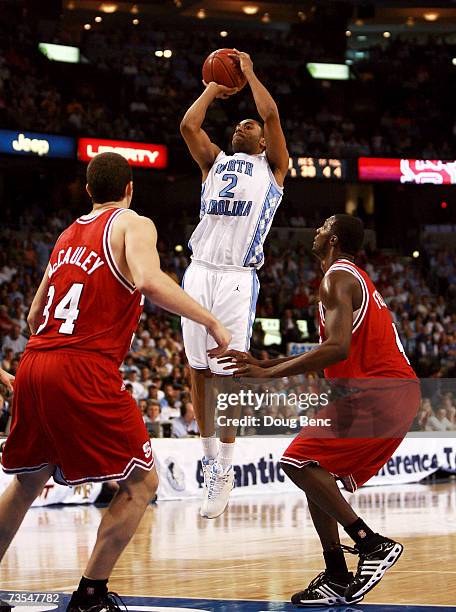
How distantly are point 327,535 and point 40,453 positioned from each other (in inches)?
86.0

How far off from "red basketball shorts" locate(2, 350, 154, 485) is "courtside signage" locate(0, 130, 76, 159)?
18566 millimetres

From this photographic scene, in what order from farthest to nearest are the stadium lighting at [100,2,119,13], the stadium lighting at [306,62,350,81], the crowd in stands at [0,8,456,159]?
the stadium lighting at [306,62,350,81]
the stadium lighting at [100,2,119,13]
the crowd in stands at [0,8,456,159]

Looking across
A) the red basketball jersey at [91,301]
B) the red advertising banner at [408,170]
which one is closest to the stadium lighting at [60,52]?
the red advertising banner at [408,170]

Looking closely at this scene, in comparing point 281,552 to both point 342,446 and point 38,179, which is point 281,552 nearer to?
point 342,446

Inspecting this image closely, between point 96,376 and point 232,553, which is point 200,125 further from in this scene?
point 232,553

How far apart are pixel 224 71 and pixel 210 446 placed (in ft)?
8.77

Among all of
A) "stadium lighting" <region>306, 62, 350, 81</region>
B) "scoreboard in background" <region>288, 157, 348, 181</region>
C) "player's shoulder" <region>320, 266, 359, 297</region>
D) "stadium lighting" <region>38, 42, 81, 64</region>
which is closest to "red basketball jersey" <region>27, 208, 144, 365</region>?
"player's shoulder" <region>320, 266, 359, 297</region>

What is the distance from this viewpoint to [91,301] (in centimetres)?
549

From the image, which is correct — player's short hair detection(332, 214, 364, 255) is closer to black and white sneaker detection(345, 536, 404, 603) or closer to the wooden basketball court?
black and white sneaker detection(345, 536, 404, 603)

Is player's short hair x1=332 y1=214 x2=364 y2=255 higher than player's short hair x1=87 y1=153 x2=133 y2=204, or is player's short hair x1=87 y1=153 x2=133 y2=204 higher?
player's short hair x1=87 y1=153 x2=133 y2=204

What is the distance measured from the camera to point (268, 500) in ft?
49.4

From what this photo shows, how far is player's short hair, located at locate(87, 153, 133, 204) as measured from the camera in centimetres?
570

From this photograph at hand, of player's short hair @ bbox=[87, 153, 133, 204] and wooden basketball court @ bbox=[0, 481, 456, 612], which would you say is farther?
wooden basketball court @ bbox=[0, 481, 456, 612]

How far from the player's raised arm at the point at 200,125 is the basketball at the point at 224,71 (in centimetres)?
4
